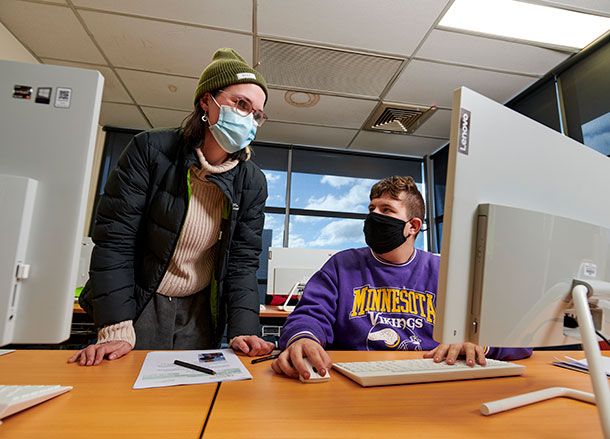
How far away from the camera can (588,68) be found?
2490 millimetres

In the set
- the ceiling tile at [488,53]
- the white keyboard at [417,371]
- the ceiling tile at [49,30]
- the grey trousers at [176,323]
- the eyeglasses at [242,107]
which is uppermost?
the ceiling tile at [488,53]

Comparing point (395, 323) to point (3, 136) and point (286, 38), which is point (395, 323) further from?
point (286, 38)

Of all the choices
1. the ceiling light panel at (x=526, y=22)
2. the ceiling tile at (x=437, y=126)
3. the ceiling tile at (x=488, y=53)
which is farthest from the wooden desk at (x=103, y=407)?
the ceiling tile at (x=437, y=126)

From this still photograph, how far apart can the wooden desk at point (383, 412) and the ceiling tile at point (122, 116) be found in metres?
3.64

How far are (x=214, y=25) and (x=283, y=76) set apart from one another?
2.35ft

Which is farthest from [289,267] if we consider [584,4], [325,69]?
[584,4]

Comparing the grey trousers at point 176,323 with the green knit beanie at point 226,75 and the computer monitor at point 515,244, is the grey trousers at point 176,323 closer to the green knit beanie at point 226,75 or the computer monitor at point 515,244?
the green knit beanie at point 226,75

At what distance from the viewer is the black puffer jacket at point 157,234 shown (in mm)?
987

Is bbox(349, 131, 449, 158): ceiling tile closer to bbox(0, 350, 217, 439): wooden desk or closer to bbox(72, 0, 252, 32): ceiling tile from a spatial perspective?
bbox(72, 0, 252, 32): ceiling tile

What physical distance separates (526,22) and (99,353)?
112 inches

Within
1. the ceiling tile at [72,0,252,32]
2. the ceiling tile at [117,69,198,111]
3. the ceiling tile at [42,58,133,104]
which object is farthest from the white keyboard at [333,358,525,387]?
the ceiling tile at [42,58,133,104]

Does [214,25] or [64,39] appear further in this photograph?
[64,39]

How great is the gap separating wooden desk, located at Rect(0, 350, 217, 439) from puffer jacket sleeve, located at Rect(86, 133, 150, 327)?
0.21m

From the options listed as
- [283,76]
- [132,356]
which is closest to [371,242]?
[132,356]
